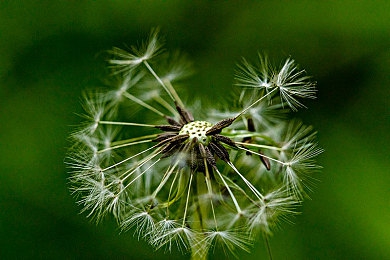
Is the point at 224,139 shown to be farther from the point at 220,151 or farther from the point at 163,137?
the point at 163,137

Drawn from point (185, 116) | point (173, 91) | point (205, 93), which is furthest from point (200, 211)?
point (205, 93)

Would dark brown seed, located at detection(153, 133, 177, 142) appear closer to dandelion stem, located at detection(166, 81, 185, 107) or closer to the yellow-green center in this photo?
the yellow-green center

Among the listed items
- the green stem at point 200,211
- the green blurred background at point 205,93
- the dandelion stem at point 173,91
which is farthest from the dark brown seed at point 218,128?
the green blurred background at point 205,93

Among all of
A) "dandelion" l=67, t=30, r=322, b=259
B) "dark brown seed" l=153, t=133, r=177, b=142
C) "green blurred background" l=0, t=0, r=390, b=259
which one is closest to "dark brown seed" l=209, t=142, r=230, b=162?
"dandelion" l=67, t=30, r=322, b=259

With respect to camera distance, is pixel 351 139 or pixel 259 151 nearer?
pixel 259 151

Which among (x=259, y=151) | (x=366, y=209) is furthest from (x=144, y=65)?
(x=366, y=209)

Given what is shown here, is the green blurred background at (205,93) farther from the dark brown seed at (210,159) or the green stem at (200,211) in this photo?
the dark brown seed at (210,159)

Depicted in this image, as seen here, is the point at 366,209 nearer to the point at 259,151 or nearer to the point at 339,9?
the point at 339,9
